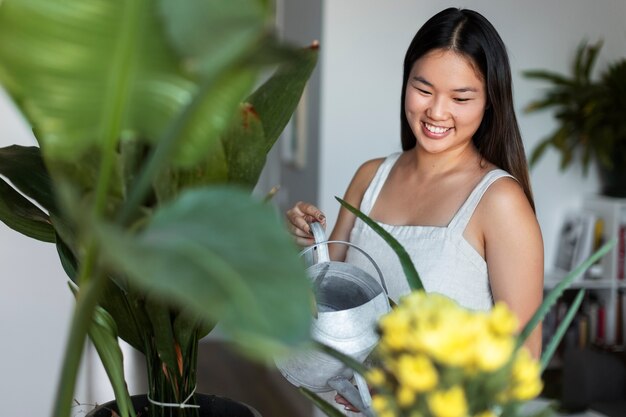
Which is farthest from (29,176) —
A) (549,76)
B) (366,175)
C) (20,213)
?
(549,76)

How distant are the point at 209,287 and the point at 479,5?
3.79 m

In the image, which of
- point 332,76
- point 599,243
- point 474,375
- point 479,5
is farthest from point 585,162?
point 474,375

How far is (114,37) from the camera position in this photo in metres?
0.56

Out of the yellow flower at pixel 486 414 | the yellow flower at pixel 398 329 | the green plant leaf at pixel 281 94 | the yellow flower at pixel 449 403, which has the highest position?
the green plant leaf at pixel 281 94

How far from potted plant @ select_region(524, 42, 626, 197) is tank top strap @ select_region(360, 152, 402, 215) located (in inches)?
99.9

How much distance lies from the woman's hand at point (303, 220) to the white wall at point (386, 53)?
8.52ft

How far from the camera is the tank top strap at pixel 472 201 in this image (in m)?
1.53

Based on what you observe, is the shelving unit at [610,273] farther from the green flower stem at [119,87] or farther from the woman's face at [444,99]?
the green flower stem at [119,87]

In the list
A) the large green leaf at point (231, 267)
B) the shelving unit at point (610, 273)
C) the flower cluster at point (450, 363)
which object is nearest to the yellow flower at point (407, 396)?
the flower cluster at point (450, 363)

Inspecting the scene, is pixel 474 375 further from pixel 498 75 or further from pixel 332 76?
pixel 332 76

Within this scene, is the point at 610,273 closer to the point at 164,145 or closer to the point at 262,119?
the point at 262,119

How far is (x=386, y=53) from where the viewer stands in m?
4.05

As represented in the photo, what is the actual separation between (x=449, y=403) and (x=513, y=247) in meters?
1.00

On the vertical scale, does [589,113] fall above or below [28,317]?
above
